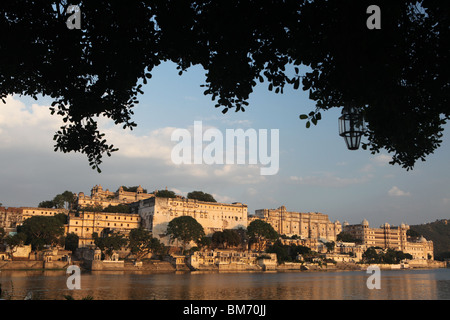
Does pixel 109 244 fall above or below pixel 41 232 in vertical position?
below

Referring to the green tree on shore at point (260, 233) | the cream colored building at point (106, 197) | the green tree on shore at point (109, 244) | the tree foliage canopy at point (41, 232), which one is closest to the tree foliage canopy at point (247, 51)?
the green tree on shore at point (109, 244)

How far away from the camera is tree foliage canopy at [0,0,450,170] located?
24.0 ft

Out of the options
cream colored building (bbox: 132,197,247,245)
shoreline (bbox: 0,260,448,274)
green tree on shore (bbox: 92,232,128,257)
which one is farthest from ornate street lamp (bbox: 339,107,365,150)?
cream colored building (bbox: 132,197,247,245)

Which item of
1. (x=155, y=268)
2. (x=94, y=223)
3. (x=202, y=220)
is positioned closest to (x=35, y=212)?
(x=94, y=223)

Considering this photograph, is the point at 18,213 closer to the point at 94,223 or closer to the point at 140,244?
the point at 94,223

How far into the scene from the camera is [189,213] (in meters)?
92.7

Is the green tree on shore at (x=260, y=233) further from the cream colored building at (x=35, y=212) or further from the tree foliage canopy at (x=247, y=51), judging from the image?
the tree foliage canopy at (x=247, y=51)

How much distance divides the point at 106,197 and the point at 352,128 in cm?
10870

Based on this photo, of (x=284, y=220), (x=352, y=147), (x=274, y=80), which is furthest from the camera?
(x=284, y=220)

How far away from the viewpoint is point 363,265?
95688mm

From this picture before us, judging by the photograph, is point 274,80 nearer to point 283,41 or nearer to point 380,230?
point 283,41

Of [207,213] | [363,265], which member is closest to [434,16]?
[207,213]
